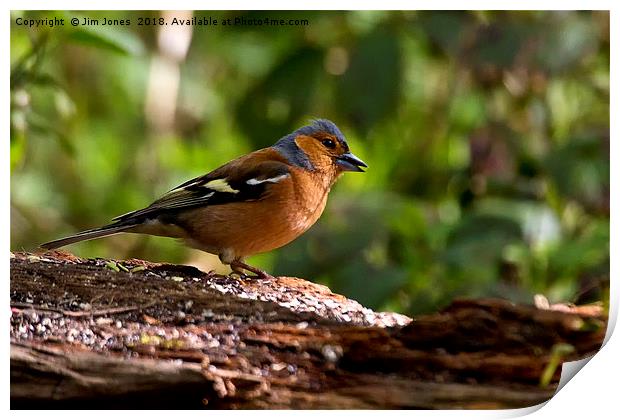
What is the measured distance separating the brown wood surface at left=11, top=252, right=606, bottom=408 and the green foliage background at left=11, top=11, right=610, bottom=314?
1.42 feet

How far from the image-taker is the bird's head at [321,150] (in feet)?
12.6

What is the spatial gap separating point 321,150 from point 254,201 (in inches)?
12.9

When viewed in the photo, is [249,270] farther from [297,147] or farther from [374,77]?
[374,77]

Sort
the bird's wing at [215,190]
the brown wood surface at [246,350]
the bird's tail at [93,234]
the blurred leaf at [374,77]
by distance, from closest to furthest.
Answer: the brown wood surface at [246,350] < the bird's tail at [93,234] < the bird's wing at [215,190] < the blurred leaf at [374,77]

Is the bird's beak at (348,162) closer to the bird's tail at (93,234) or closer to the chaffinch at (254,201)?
the chaffinch at (254,201)

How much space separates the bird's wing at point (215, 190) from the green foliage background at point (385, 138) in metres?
0.11

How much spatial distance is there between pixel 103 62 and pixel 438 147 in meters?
1.67

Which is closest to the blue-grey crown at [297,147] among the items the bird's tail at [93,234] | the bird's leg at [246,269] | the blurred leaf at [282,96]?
the blurred leaf at [282,96]

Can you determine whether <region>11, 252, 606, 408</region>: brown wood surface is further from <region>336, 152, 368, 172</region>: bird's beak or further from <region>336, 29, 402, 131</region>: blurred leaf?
<region>336, 29, 402, 131</region>: blurred leaf

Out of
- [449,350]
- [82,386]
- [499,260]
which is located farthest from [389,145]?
[82,386]

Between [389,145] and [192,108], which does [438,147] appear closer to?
[389,145]

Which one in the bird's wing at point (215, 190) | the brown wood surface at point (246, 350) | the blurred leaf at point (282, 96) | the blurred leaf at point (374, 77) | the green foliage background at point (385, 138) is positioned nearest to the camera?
the brown wood surface at point (246, 350)

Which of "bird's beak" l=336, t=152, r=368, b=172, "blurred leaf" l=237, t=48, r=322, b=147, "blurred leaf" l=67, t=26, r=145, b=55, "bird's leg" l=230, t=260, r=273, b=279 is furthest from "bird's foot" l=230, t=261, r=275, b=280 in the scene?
"blurred leaf" l=67, t=26, r=145, b=55

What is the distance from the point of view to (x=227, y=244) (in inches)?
150
